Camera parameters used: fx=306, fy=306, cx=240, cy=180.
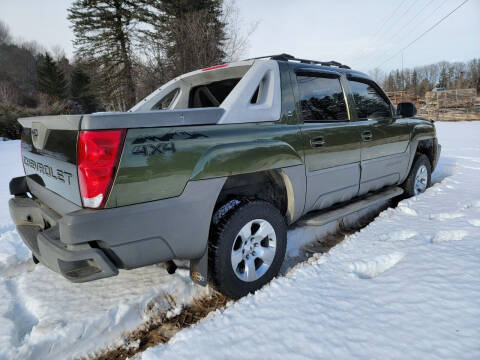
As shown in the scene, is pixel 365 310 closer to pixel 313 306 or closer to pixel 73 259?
pixel 313 306

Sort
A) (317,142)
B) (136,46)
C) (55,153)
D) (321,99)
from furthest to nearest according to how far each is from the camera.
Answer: (136,46)
(321,99)
(317,142)
(55,153)

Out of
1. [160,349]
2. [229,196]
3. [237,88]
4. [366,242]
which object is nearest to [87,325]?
[160,349]

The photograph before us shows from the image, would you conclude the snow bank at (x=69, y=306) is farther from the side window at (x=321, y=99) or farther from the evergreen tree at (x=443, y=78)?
the evergreen tree at (x=443, y=78)

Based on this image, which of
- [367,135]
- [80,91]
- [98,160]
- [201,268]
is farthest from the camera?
[80,91]

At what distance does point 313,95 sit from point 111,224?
2186 mm

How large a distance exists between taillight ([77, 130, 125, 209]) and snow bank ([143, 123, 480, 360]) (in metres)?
0.91

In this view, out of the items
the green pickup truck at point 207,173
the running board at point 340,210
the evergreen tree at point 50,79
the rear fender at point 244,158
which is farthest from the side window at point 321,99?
the evergreen tree at point 50,79

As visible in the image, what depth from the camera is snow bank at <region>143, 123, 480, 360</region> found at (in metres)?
1.52

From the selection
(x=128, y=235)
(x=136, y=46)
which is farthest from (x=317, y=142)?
(x=136, y=46)

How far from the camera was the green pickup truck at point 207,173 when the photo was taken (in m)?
1.73

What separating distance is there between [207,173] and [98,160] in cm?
67

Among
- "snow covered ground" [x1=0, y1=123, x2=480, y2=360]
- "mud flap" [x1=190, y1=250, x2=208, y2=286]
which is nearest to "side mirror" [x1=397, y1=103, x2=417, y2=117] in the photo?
"snow covered ground" [x1=0, y1=123, x2=480, y2=360]

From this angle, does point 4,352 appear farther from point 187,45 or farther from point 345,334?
point 187,45

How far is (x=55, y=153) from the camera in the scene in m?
2.02
